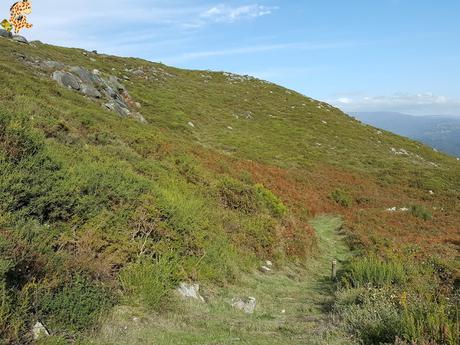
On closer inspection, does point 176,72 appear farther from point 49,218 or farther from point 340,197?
point 49,218

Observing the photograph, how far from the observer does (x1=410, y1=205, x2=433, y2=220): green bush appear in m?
25.5

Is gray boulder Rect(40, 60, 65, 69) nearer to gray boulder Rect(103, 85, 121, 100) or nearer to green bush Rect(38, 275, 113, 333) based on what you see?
gray boulder Rect(103, 85, 121, 100)

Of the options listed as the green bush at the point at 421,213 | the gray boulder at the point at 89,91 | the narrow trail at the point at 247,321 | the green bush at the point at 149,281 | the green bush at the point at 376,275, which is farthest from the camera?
the gray boulder at the point at 89,91

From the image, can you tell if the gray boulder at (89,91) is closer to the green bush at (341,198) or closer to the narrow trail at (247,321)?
the green bush at (341,198)

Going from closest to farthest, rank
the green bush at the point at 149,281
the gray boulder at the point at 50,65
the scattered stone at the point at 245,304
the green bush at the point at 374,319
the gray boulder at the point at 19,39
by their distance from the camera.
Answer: the green bush at the point at 374,319, the green bush at the point at 149,281, the scattered stone at the point at 245,304, the gray boulder at the point at 50,65, the gray boulder at the point at 19,39

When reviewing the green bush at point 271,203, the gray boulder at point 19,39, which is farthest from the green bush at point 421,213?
the gray boulder at point 19,39

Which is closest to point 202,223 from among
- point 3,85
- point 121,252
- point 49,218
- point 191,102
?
point 121,252

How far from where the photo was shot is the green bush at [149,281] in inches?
309

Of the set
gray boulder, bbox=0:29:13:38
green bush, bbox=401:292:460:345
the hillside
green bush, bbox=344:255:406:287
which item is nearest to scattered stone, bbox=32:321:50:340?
the hillside

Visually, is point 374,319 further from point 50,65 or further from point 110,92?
point 50,65

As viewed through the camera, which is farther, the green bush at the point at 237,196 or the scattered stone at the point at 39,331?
the green bush at the point at 237,196

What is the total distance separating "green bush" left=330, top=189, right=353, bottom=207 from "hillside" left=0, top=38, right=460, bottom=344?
0.29 ft

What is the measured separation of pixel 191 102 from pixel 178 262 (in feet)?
140

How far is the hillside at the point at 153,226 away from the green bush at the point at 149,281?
0.09 ft
